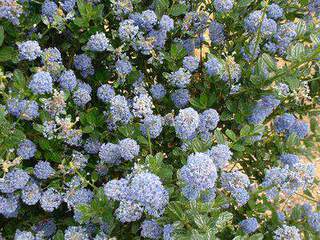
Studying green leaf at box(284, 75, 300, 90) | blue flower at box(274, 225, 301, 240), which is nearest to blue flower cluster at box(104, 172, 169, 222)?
blue flower at box(274, 225, 301, 240)

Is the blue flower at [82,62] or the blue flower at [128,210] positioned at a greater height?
the blue flower at [82,62]

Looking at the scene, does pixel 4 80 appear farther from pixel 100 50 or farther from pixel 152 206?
pixel 152 206

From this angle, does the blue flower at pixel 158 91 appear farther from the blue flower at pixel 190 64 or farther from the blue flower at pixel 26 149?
the blue flower at pixel 26 149

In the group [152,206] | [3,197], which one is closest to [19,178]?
[3,197]

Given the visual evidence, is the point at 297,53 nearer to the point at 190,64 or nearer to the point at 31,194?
the point at 190,64

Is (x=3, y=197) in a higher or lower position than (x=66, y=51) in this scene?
lower

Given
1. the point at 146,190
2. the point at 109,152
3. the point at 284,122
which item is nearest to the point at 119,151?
the point at 109,152

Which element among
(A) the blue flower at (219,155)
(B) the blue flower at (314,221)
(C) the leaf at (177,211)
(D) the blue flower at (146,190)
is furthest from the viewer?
(B) the blue flower at (314,221)

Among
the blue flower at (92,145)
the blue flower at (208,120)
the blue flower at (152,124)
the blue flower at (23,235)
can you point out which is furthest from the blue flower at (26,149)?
the blue flower at (208,120)
